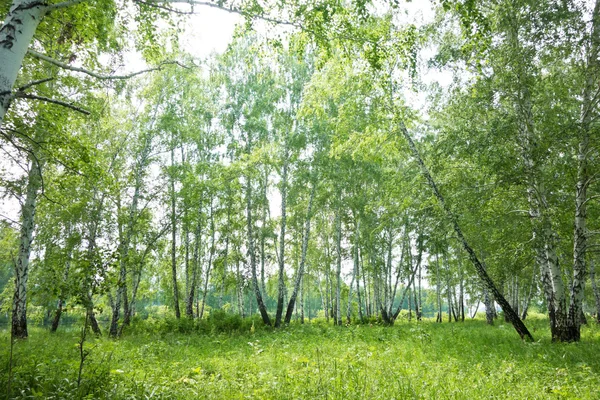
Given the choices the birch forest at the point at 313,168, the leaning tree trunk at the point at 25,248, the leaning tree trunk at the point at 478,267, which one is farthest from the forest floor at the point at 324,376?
the leaning tree trunk at the point at 25,248

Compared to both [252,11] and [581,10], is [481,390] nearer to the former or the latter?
[252,11]

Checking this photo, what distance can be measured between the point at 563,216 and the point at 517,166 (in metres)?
2.31

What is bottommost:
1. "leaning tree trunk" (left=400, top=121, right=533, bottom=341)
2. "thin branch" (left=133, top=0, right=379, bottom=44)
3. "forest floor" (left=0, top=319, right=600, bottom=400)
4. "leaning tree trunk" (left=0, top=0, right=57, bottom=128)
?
"forest floor" (left=0, top=319, right=600, bottom=400)

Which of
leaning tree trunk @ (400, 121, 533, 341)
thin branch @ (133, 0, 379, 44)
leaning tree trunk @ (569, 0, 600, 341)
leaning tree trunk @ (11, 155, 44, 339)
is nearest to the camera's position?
thin branch @ (133, 0, 379, 44)

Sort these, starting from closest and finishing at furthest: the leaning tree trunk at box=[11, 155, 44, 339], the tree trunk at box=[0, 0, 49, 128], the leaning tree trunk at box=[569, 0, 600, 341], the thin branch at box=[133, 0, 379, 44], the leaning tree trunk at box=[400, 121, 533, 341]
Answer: the tree trunk at box=[0, 0, 49, 128] → the thin branch at box=[133, 0, 379, 44] → the leaning tree trunk at box=[569, 0, 600, 341] → the leaning tree trunk at box=[400, 121, 533, 341] → the leaning tree trunk at box=[11, 155, 44, 339]

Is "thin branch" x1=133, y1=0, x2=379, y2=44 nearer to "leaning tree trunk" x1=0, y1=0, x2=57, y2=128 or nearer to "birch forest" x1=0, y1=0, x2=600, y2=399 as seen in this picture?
"birch forest" x1=0, y1=0, x2=600, y2=399

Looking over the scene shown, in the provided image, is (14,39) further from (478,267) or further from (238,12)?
(478,267)

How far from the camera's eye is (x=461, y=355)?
8219 millimetres

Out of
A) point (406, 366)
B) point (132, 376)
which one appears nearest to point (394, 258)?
point (406, 366)

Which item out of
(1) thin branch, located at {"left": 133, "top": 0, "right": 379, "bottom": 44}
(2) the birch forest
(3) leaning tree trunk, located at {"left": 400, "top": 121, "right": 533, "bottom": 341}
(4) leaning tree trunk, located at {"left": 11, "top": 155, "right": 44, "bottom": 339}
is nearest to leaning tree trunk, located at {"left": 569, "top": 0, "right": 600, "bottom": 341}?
(2) the birch forest

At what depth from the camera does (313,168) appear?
1888 centimetres

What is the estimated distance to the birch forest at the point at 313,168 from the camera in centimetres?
504

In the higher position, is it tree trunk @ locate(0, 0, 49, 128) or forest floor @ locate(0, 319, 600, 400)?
tree trunk @ locate(0, 0, 49, 128)

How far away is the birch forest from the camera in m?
5.04
